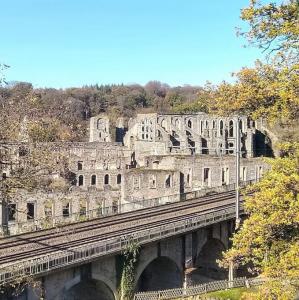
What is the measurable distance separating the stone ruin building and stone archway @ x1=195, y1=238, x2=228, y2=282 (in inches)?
276

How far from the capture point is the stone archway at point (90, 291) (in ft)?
70.4

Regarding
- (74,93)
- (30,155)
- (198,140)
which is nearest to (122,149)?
(198,140)

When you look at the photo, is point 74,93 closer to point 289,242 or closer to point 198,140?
point 198,140

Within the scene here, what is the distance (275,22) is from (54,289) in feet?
42.2

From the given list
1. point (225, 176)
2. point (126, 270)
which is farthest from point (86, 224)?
point (225, 176)

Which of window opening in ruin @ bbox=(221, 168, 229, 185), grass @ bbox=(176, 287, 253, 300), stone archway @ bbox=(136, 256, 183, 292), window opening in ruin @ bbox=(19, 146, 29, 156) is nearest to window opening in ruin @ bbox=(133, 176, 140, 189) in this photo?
window opening in ruin @ bbox=(221, 168, 229, 185)

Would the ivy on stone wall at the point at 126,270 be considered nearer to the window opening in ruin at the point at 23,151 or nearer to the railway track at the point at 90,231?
the railway track at the point at 90,231

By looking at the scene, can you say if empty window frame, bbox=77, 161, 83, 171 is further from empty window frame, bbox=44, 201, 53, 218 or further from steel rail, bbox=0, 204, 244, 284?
steel rail, bbox=0, 204, 244, 284

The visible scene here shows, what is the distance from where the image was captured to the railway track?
2025 cm

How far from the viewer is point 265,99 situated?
11.7m

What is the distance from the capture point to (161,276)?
2684cm

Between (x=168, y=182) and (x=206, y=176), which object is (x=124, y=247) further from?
(x=206, y=176)

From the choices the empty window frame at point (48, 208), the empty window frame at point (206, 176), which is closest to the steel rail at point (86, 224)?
the empty window frame at point (48, 208)

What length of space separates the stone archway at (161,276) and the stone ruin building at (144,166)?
6534 mm
